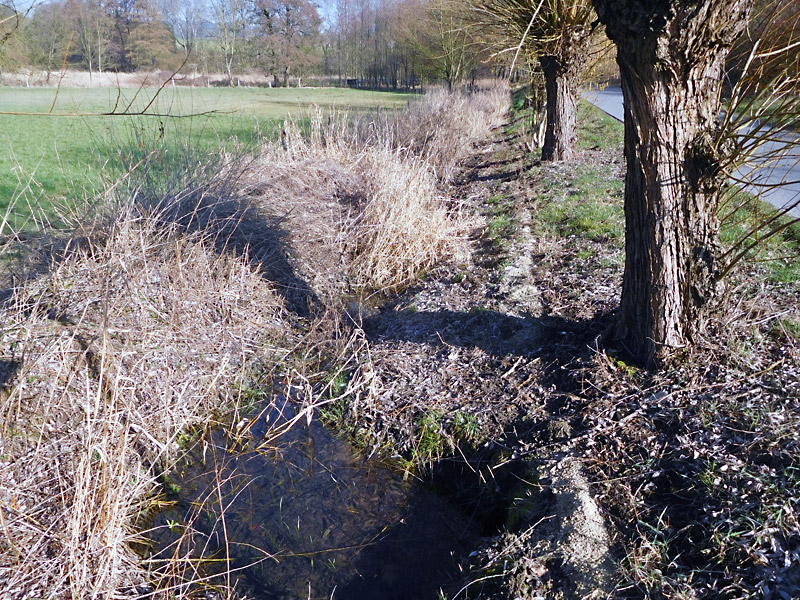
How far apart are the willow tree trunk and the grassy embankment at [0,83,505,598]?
8.08 ft

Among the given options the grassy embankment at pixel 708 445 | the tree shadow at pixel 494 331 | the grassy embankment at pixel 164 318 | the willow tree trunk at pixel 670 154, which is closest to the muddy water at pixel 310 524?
the grassy embankment at pixel 164 318

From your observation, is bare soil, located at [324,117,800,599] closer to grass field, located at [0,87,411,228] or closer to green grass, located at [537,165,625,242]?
green grass, located at [537,165,625,242]

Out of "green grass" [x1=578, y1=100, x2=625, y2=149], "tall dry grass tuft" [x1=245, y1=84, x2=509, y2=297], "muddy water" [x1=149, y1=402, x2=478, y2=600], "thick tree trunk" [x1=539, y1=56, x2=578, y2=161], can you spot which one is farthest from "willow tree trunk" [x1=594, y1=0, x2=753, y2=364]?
"green grass" [x1=578, y1=100, x2=625, y2=149]

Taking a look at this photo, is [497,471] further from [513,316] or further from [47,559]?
[47,559]

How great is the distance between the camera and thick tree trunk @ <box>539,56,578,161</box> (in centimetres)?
1002

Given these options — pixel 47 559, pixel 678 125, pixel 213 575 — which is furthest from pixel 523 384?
pixel 47 559

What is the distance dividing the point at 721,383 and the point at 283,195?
5460 millimetres

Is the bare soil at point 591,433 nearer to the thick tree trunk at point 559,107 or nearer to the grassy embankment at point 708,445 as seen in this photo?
the grassy embankment at point 708,445

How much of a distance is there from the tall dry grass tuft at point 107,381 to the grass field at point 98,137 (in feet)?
2.90

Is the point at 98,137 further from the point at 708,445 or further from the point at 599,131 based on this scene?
the point at 599,131

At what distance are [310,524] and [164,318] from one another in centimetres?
237

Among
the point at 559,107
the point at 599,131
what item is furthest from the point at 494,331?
the point at 599,131

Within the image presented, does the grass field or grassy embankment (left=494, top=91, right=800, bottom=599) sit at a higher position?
the grass field

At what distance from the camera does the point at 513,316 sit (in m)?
4.76
